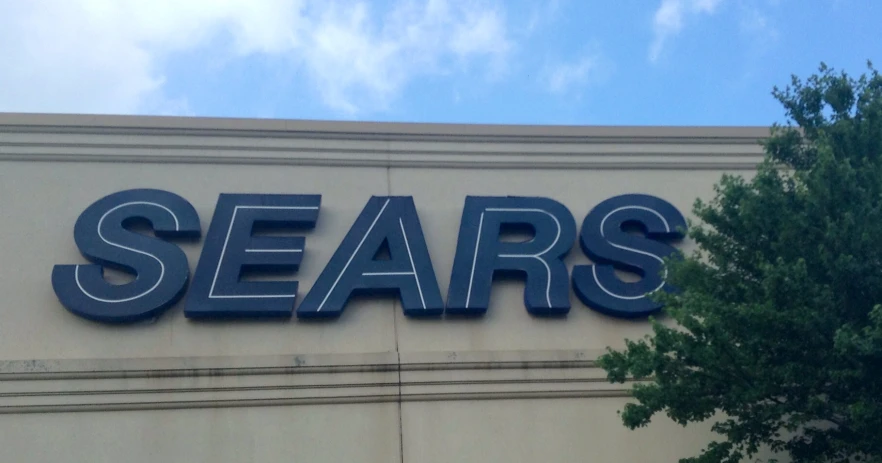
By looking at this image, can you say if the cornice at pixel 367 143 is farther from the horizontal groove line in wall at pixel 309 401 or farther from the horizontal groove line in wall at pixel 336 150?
the horizontal groove line in wall at pixel 309 401

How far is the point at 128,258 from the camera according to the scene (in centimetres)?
1379

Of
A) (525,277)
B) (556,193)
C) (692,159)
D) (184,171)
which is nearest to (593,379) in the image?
(525,277)

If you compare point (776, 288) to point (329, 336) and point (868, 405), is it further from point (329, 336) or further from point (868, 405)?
point (329, 336)

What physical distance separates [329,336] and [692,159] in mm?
5897

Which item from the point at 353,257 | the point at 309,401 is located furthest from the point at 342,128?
the point at 309,401

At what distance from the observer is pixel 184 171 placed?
1472 cm

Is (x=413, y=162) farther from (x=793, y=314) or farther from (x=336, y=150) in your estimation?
(x=793, y=314)

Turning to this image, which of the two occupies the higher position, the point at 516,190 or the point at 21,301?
the point at 516,190

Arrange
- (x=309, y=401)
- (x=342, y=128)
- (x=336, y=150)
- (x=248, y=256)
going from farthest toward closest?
(x=342, y=128) < (x=336, y=150) < (x=248, y=256) < (x=309, y=401)

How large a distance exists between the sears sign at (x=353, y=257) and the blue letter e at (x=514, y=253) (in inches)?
0.6

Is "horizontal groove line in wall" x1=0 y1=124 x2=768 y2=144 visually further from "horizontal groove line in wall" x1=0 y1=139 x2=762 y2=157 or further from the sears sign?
the sears sign

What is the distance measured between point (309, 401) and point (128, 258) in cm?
300

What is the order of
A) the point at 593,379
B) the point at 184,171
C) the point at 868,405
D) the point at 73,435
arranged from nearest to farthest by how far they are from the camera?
the point at 868,405, the point at 73,435, the point at 593,379, the point at 184,171

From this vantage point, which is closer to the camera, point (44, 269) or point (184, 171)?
point (44, 269)
